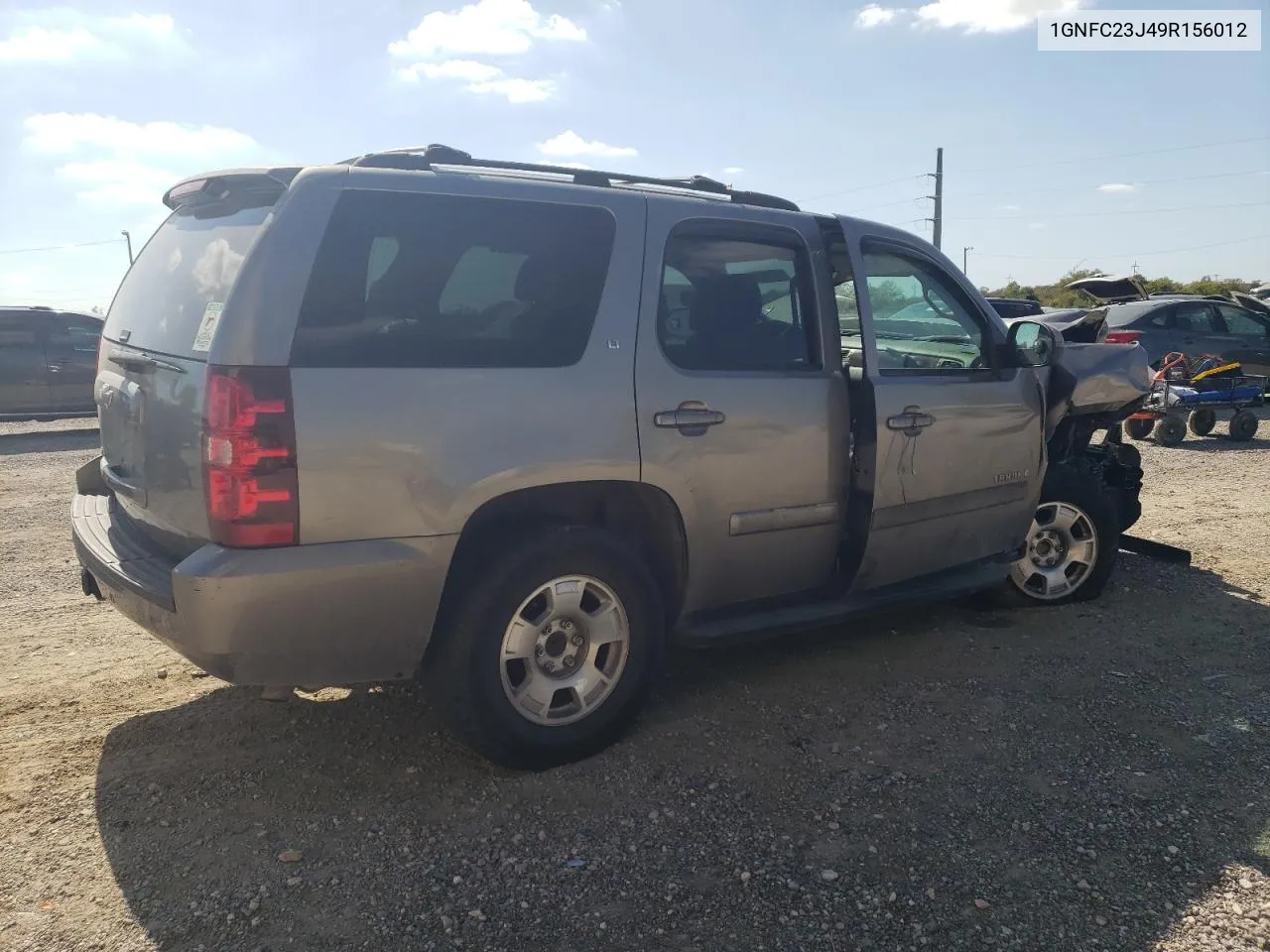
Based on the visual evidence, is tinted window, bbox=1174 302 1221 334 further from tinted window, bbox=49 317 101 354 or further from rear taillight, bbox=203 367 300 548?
tinted window, bbox=49 317 101 354

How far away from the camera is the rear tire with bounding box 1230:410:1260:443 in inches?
483

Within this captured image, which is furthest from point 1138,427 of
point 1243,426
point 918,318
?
point 918,318

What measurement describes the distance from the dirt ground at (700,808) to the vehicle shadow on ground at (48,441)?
8267 millimetres

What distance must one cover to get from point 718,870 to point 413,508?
4.70 ft

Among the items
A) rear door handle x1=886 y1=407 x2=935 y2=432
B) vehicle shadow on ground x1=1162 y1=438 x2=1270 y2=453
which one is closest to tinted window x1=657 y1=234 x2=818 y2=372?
rear door handle x1=886 y1=407 x2=935 y2=432

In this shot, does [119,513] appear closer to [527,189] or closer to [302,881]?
[302,881]

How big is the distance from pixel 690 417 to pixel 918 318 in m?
1.67

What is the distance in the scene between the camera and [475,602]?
325 cm

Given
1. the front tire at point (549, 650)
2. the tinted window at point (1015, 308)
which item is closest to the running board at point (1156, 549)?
the front tire at point (549, 650)

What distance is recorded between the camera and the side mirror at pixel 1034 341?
5.01 m

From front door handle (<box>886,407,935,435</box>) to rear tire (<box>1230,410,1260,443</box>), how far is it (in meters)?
9.95

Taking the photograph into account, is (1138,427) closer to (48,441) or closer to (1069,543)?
(1069,543)

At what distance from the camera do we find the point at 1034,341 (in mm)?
5059

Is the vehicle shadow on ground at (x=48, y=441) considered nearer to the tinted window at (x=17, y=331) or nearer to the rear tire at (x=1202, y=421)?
the tinted window at (x=17, y=331)
